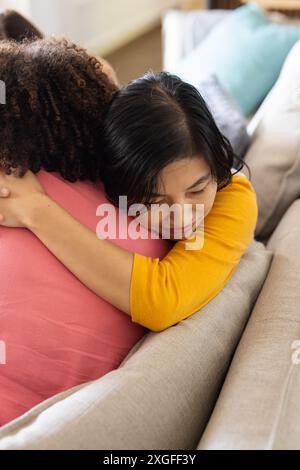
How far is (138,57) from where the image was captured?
156 inches

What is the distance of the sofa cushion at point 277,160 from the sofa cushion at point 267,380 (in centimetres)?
33

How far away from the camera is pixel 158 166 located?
3.03ft

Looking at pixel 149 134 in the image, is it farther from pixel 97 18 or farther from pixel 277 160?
pixel 97 18

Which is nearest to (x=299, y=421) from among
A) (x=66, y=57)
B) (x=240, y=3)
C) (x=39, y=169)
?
(x=39, y=169)

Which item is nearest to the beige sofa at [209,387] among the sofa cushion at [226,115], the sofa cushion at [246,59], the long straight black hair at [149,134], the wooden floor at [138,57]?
the long straight black hair at [149,134]

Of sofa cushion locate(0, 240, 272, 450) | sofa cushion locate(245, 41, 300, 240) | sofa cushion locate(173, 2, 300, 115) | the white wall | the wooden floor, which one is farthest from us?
the wooden floor

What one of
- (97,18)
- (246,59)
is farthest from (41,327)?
(97,18)

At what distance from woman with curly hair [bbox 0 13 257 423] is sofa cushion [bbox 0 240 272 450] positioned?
5cm

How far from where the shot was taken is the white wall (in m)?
3.04

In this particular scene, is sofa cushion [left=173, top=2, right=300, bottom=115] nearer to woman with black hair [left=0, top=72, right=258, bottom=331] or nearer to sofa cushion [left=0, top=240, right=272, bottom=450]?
woman with black hair [left=0, top=72, right=258, bottom=331]

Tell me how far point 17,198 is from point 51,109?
15cm

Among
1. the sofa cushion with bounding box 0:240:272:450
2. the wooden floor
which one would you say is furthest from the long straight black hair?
the wooden floor

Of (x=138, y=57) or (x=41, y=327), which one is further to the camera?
(x=138, y=57)

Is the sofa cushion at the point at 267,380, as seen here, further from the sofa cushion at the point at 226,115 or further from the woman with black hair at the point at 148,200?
the sofa cushion at the point at 226,115
